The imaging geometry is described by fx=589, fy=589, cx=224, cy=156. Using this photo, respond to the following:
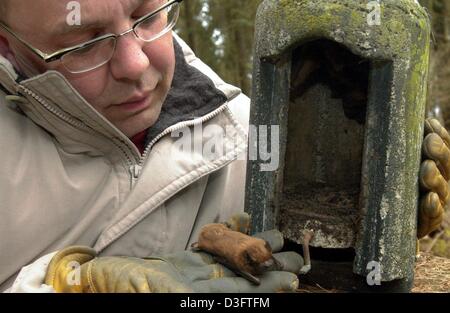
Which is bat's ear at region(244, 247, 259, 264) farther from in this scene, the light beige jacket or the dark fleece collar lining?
the dark fleece collar lining

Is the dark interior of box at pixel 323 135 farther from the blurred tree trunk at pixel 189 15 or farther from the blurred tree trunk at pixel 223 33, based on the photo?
the blurred tree trunk at pixel 189 15

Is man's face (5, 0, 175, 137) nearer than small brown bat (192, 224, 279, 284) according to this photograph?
No

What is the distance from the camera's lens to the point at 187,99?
6.47 feet

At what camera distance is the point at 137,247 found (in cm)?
184

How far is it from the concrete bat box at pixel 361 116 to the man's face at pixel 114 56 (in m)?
0.29

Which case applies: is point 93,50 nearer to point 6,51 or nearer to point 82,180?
point 6,51

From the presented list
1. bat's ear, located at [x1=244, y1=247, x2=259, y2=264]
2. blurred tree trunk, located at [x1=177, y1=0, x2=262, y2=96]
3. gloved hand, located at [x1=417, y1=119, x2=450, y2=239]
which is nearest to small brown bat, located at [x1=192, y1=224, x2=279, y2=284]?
bat's ear, located at [x1=244, y1=247, x2=259, y2=264]

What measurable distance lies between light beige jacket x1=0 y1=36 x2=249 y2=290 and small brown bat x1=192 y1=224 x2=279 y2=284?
1.42 feet

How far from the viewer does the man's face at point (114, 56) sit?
1.49m

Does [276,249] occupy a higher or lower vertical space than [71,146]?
lower

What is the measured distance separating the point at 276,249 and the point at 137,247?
20.3 inches

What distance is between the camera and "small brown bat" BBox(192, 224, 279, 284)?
1.34 meters
